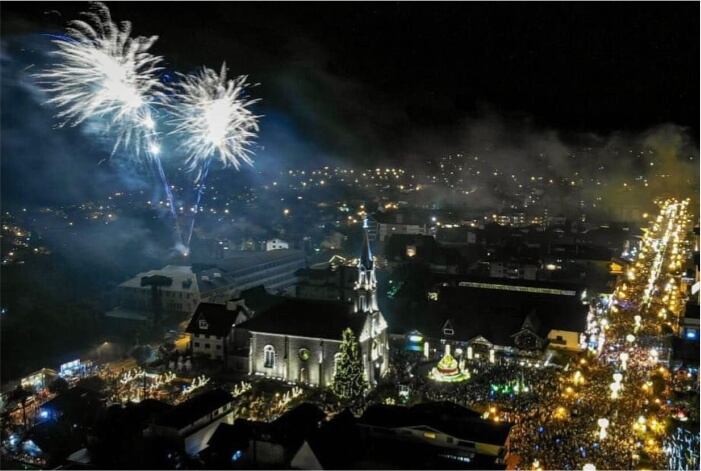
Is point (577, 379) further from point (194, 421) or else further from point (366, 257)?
point (194, 421)

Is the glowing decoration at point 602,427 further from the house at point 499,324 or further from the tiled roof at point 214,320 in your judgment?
the tiled roof at point 214,320

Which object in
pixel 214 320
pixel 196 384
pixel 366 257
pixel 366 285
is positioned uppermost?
pixel 366 257

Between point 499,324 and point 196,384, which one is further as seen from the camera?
point 499,324

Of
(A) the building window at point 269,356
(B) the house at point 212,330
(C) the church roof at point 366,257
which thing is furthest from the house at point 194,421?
(C) the church roof at point 366,257

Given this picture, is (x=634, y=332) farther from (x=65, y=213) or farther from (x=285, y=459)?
(x=65, y=213)

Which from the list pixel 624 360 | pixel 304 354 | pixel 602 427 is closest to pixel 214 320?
pixel 304 354

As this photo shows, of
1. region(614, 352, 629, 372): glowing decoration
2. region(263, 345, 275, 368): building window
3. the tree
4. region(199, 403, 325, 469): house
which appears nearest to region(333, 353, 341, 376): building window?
the tree
